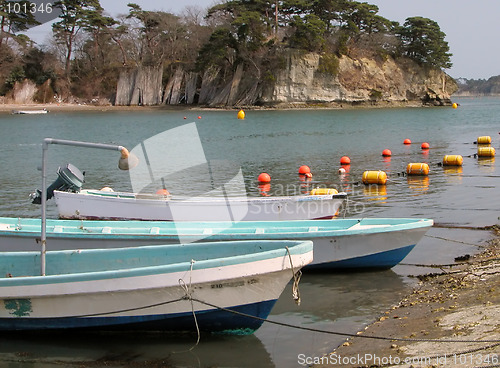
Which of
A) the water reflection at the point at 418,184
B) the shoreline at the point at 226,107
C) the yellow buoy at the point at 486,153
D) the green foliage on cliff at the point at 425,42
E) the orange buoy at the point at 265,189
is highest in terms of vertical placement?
the green foliage on cliff at the point at 425,42

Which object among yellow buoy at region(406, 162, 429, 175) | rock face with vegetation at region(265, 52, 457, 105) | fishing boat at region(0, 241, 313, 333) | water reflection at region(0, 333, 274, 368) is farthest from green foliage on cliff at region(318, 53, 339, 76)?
water reflection at region(0, 333, 274, 368)

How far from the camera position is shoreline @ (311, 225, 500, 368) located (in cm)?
684

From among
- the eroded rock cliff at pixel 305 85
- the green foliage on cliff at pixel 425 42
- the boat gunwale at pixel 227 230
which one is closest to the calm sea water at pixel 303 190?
the boat gunwale at pixel 227 230

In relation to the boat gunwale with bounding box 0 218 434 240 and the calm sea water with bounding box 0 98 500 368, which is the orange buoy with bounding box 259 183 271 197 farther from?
the boat gunwale with bounding box 0 218 434 240

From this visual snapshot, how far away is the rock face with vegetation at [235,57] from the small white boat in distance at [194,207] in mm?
74794

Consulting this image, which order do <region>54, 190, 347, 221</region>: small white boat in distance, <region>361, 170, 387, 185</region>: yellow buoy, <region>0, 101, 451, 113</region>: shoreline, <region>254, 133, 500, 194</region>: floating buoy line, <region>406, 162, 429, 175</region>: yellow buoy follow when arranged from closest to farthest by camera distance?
<region>54, 190, 347, 221</region>: small white boat in distance → <region>361, 170, 387, 185</region>: yellow buoy → <region>254, 133, 500, 194</region>: floating buoy line → <region>406, 162, 429, 175</region>: yellow buoy → <region>0, 101, 451, 113</region>: shoreline

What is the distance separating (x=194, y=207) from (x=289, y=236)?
4647 millimetres

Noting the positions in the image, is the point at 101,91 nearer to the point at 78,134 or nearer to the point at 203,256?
the point at 78,134

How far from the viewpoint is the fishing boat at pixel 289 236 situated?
38.1 ft

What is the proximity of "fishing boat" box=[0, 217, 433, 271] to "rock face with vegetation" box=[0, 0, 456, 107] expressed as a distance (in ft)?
259

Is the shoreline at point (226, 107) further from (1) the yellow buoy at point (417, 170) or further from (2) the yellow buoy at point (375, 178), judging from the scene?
(2) the yellow buoy at point (375, 178)

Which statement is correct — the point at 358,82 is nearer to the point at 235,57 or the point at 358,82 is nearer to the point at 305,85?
the point at 305,85

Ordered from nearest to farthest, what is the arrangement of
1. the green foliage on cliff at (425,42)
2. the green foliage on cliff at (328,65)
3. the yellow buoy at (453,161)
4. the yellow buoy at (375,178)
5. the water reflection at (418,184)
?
the water reflection at (418,184)
the yellow buoy at (375,178)
the yellow buoy at (453,161)
the green foliage on cliff at (328,65)
the green foliage on cliff at (425,42)

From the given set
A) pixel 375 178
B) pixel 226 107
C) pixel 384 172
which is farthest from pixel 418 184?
pixel 226 107
